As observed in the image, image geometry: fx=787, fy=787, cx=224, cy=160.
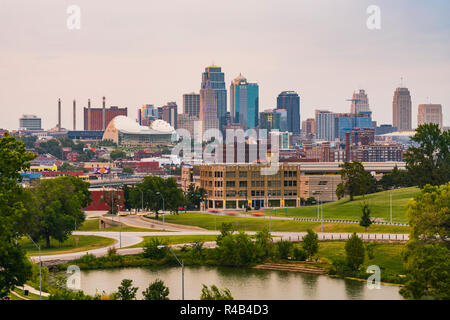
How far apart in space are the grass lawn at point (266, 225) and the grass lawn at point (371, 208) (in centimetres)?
630

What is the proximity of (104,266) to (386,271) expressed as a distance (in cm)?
2135

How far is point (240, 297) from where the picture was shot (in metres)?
47.6

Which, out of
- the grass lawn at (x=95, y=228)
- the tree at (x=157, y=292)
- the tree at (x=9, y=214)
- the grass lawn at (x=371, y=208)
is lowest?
the grass lawn at (x=95, y=228)

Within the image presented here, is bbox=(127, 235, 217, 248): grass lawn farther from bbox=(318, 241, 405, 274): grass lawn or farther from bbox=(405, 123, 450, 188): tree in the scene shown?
bbox=(405, 123, 450, 188): tree

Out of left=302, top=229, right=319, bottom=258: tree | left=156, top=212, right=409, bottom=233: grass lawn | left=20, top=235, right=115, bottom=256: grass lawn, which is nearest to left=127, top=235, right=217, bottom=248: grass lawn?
left=20, top=235, right=115, bottom=256: grass lawn

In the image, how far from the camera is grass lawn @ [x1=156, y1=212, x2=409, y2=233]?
74.9 meters

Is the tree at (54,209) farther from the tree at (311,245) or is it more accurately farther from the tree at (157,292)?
the tree at (157,292)

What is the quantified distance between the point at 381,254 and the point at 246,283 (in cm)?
1313

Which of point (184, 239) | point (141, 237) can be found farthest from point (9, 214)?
point (141, 237)

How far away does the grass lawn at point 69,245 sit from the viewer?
69062 millimetres

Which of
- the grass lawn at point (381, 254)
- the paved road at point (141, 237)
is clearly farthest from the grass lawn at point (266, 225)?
the grass lawn at point (381, 254)

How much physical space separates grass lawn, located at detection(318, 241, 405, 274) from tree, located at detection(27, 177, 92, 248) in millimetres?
24031
